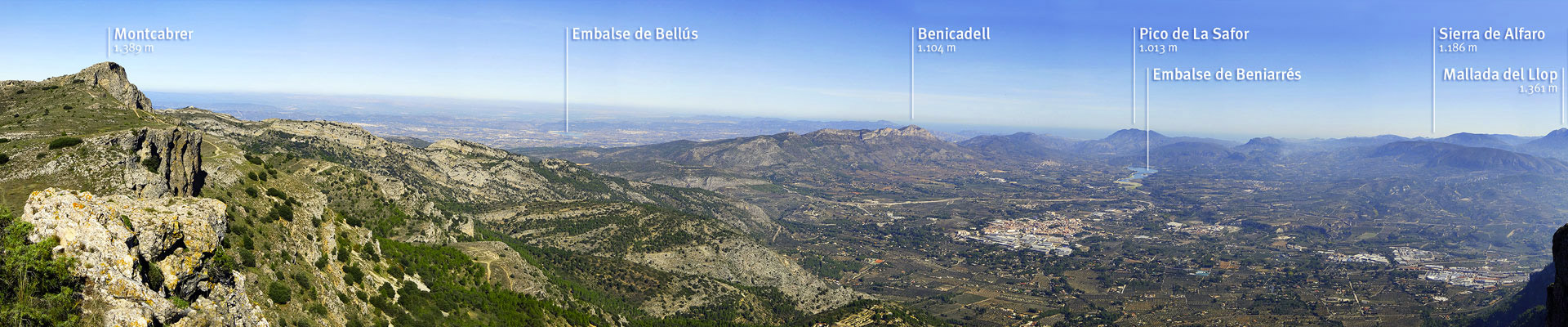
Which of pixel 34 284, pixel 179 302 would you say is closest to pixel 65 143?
pixel 179 302

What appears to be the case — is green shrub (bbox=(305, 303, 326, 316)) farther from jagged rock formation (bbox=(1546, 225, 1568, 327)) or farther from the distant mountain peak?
jagged rock formation (bbox=(1546, 225, 1568, 327))

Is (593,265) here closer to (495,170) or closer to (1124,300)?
(495,170)

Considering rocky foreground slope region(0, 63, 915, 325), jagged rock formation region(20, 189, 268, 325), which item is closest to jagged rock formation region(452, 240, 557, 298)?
rocky foreground slope region(0, 63, 915, 325)

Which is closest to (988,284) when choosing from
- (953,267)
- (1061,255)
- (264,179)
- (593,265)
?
(953,267)

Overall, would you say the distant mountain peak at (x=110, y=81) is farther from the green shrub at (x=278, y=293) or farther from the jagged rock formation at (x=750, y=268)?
the jagged rock formation at (x=750, y=268)

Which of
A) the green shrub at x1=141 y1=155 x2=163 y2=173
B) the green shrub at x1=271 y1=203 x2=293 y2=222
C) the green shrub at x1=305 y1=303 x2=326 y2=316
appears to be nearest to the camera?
the green shrub at x1=141 y1=155 x2=163 y2=173

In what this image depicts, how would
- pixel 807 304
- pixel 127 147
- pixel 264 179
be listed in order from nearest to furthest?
pixel 127 147
pixel 264 179
pixel 807 304
